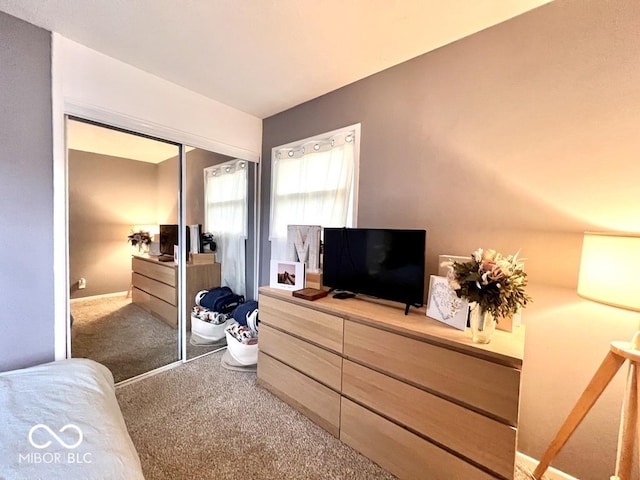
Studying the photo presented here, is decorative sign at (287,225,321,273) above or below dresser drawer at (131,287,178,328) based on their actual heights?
above

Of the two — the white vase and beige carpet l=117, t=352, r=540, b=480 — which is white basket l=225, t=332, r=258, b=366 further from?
the white vase

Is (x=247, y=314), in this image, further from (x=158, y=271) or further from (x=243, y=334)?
(x=158, y=271)

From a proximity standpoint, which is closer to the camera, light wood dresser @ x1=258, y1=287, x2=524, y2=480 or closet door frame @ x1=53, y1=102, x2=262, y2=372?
light wood dresser @ x1=258, y1=287, x2=524, y2=480

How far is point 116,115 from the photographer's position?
205cm

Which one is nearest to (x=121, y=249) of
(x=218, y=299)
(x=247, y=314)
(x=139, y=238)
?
(x=139, y=238)

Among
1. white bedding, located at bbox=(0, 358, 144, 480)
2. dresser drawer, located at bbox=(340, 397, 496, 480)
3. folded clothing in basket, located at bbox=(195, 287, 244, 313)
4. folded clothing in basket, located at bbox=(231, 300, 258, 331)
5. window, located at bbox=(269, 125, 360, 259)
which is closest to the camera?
white bedding, located at bbox=(0, 358, 144, 480)

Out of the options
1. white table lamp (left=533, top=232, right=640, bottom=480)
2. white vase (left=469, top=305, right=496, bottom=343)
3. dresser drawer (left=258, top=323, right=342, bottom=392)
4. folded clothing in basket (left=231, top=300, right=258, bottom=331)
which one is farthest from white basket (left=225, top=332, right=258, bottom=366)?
white table lamp (left=533, top=232, right=640, bottom=480)

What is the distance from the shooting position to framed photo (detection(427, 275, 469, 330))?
1.39 m

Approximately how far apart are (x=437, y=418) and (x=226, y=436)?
4.29 ft

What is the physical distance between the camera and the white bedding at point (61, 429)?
0.77m

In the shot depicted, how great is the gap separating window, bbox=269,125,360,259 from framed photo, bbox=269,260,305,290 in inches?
21.3

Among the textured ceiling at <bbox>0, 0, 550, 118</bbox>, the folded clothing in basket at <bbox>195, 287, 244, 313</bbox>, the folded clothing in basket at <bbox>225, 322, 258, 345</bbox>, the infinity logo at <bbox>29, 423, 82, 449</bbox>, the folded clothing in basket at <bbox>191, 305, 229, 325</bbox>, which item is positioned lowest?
the folded clothing in basket at <bbox>225, 322, 258, 345</bbox>

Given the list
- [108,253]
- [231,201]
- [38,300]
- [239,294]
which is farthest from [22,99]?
[239,294]

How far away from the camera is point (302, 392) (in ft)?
6.15
